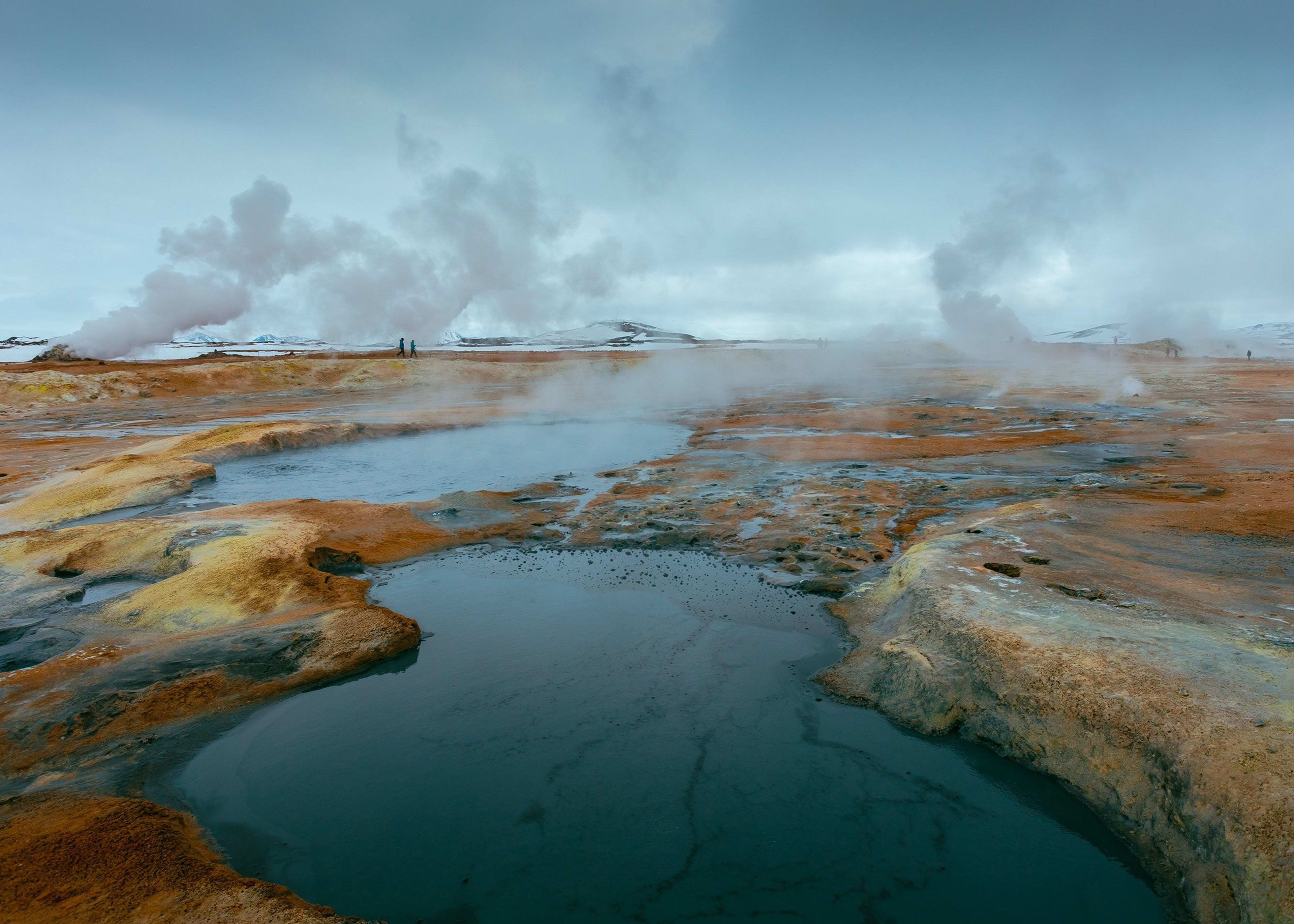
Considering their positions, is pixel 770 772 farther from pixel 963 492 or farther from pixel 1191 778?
pixel 963 492

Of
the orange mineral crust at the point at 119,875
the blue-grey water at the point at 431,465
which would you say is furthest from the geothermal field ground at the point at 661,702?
the blue-grey water at the point at 431,465

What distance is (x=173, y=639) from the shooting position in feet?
17.2

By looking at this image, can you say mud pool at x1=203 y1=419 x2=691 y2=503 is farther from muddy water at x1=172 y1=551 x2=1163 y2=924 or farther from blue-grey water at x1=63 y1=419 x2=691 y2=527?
muddy water at x1=172 y1=551 x2=1163 y2=924

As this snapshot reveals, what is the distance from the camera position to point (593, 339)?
10694cm

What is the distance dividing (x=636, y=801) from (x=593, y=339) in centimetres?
10576

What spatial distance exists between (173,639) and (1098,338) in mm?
98952

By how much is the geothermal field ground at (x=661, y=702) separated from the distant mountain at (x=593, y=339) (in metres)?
65.0

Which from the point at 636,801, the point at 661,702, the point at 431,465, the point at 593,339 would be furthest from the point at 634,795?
the point at 593,339

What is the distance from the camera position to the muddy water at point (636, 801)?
10.1ft

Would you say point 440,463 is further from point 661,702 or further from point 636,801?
point 636,801

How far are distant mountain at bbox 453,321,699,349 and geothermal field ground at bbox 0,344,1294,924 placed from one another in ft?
213

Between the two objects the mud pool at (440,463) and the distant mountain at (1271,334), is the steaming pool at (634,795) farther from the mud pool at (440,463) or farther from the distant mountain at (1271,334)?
the distant mountain at (1271,334)

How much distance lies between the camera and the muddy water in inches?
121

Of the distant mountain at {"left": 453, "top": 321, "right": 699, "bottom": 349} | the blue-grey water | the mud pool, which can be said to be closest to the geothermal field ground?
the blue-grey water
